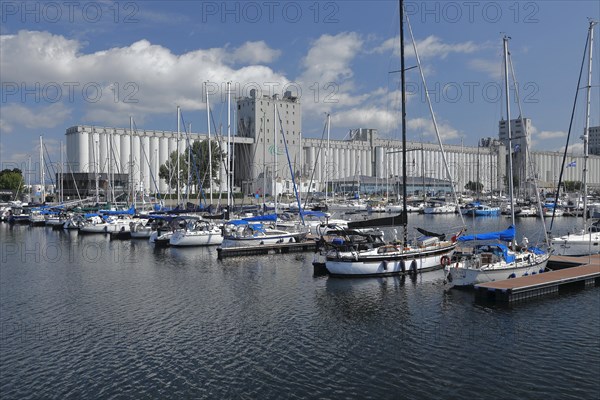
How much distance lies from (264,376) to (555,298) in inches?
737

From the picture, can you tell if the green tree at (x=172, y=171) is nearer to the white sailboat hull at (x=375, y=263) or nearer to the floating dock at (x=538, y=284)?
the white sailboat hull at (x=375, y=263)

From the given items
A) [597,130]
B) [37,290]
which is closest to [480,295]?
[37,290]

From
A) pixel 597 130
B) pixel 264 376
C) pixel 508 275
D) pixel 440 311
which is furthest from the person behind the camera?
Result: pixel 597 130

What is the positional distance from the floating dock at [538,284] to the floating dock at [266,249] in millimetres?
22194

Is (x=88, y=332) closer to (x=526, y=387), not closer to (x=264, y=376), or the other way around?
(x=264, y=376)

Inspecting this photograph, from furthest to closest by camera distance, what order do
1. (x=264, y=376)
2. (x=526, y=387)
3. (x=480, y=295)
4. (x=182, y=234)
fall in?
(x=182, y=234), (x=480, y=295), (x=264, y=376), (x=526, y=387)

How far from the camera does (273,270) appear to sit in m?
39.4

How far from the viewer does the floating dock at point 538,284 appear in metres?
27.7

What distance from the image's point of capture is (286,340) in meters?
22.4

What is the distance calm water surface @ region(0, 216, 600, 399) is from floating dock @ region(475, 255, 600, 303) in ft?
2.41

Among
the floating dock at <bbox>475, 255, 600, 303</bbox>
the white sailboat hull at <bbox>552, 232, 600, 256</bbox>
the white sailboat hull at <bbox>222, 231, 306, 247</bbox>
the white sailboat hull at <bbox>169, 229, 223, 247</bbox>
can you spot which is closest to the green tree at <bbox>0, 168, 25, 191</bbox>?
the white sailboat hull at <bbox>169, 229, 223, 247</bbox>

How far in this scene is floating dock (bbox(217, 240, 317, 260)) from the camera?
46.2 meters

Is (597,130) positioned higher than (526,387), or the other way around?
(597,130)

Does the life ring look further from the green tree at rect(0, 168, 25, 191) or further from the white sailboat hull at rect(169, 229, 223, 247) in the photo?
the green tree at rect(0, 168, 25, 191)
